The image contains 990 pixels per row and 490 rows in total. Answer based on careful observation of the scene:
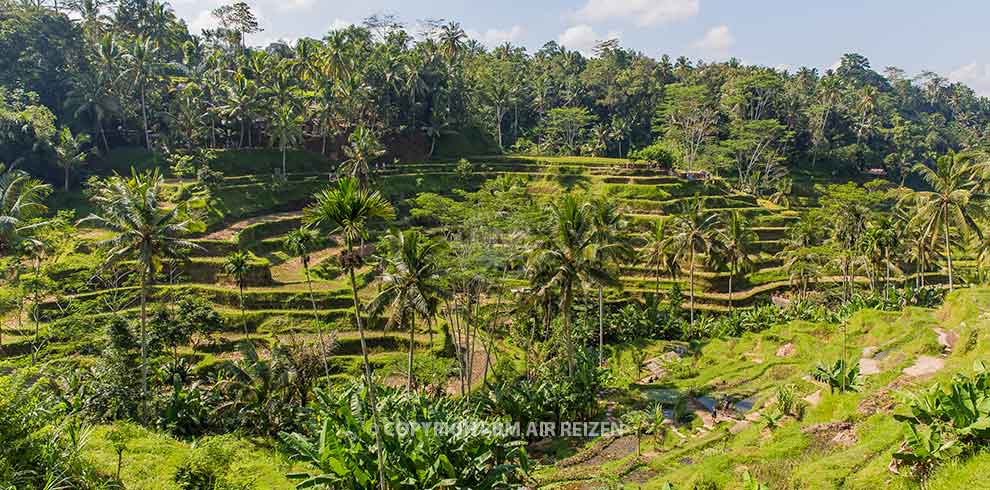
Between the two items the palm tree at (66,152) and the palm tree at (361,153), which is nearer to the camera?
the palm tree at (66,152)

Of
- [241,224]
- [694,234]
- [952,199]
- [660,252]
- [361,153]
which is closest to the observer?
[952,199]

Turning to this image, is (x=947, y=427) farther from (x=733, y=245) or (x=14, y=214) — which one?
(x=14, y=214)

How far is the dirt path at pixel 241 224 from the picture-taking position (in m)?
47.5

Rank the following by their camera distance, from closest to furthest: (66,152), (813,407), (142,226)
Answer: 1. (813,407)
2. (142,226)
3. (66,152)

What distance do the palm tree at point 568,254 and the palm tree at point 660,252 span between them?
16664mm

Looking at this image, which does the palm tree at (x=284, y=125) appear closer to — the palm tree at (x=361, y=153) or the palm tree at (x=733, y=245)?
the palm tree at (x=361, y=153)

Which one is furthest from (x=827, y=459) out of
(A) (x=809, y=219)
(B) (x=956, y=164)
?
(A) (x=809, y=219)

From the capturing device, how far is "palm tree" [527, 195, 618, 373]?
29500mm

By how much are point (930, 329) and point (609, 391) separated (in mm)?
17523

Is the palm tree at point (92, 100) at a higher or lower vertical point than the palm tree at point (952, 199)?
higher

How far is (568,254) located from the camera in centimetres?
2995

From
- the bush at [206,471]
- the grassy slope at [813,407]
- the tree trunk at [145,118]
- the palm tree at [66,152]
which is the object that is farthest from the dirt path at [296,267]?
the bush at [206,471]

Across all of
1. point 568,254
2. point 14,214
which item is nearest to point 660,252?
point 568,254

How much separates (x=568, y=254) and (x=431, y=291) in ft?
27.4
